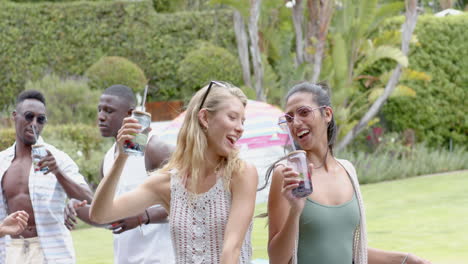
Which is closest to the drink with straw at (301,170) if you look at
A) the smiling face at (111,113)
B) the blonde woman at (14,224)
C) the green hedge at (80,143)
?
the blonde woman at (14,224)

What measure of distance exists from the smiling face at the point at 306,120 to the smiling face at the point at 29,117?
2.27 meters

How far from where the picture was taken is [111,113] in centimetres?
502

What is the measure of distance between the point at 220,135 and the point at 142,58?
63.7 feet

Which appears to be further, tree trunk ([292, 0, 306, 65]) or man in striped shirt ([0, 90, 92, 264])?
tree trunk ([292, 0, 306, 65])

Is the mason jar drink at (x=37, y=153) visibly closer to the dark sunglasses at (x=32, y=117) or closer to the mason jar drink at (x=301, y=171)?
the dark sunglasses at (x=32, y=117)

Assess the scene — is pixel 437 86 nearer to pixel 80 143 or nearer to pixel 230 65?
pixel 230 65

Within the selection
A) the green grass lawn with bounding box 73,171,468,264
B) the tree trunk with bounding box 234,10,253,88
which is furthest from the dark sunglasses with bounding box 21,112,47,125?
the tree trunk with bounding box 234,10,253,88

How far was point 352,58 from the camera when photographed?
59.3ft

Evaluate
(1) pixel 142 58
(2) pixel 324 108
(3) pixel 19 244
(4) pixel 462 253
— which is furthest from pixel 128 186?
(1) pixel 142 58

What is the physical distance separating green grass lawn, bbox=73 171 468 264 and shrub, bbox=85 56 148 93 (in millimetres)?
6857

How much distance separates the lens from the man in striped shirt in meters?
5.08

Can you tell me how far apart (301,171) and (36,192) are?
2621 millimetres

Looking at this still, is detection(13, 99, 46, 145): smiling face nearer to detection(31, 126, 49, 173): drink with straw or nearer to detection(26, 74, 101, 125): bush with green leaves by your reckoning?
detection(31, 126, 49, 173): drink with straw

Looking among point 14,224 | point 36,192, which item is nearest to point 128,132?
point 14,224
